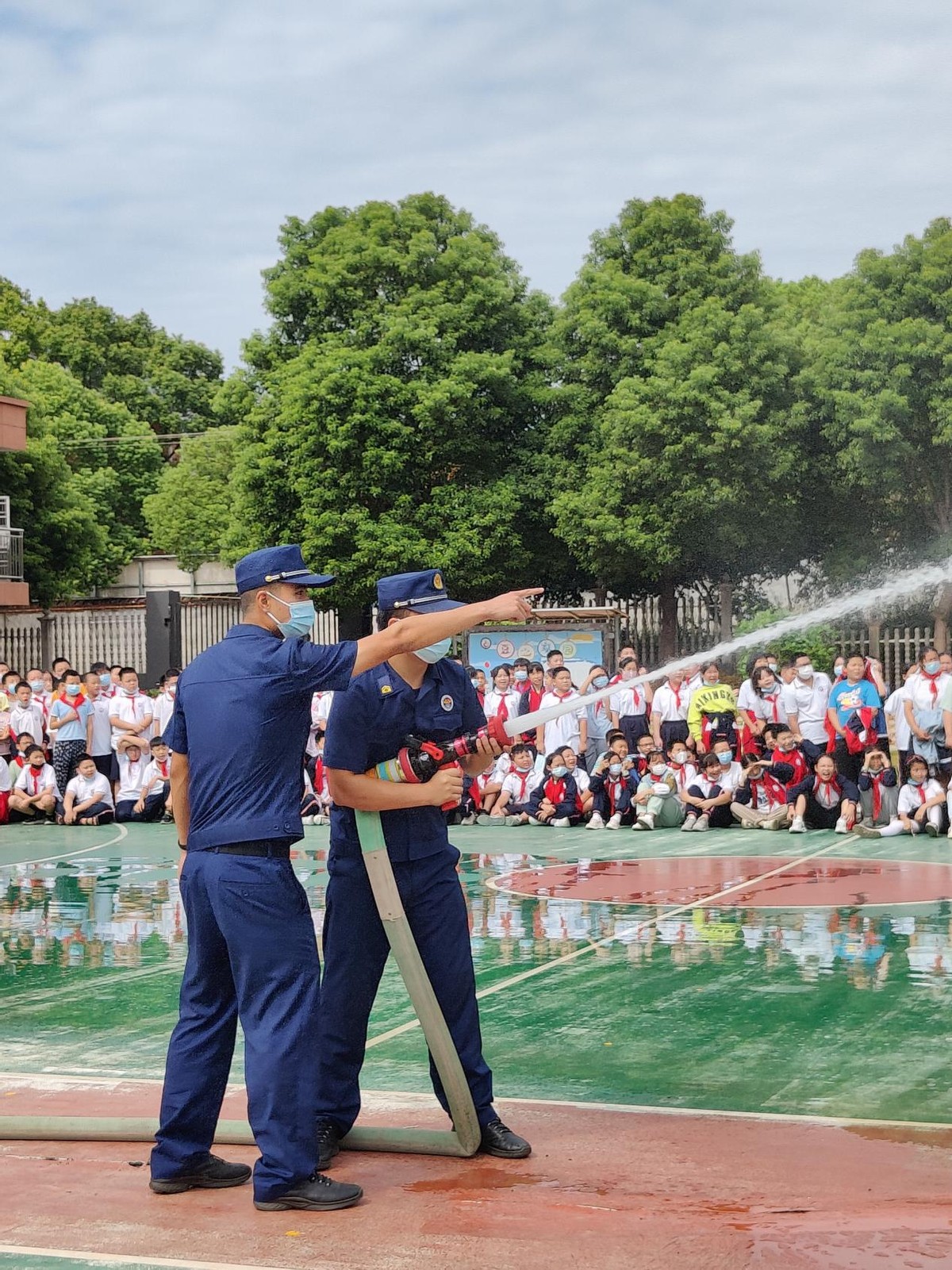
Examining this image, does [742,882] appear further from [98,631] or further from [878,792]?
[98,631]

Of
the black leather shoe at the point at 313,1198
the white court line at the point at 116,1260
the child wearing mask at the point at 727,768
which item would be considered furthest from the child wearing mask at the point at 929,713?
the white court line at the point at 116,1260

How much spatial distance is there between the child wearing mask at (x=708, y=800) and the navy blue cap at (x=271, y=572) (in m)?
11.2

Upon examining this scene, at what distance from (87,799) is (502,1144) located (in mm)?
13370

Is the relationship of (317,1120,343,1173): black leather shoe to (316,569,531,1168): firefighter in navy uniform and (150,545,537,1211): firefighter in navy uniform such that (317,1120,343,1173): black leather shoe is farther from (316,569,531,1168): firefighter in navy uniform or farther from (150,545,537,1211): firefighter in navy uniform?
(150,545,537,1211): firefighter in navy uniform

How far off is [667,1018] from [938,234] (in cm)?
2619

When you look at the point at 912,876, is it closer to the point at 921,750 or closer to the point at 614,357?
the point at 921,750

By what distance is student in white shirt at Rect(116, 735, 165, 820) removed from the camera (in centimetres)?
1770

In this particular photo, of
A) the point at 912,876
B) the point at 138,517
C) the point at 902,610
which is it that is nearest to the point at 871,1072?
the point at 912,876

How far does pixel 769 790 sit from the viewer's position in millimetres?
15562

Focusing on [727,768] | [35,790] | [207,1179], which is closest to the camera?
[207,1179]

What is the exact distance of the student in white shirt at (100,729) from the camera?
1805cm

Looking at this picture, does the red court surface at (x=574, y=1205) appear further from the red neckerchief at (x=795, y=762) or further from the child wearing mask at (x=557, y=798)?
Answer: the child wearing mask at (x=557, y=798)

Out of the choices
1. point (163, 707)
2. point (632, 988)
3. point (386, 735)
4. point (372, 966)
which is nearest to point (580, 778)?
point (163, 707)

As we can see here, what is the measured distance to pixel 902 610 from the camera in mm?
29250
